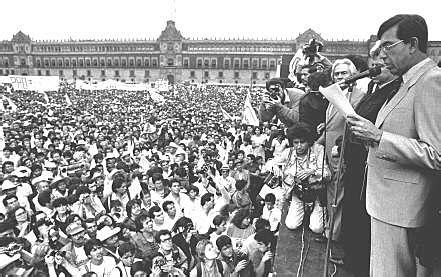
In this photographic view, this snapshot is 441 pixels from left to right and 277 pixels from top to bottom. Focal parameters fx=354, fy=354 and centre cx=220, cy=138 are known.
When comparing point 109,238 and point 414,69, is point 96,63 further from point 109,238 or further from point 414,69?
point 414,69

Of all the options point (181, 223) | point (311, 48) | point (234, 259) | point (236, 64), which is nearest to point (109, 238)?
point (181, 223)

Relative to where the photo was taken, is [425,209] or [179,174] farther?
[179,174]

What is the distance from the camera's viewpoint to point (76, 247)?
470cm

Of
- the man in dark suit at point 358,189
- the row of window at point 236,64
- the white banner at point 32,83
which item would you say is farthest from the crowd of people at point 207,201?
the row of window at point 236,64

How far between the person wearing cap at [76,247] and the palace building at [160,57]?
6478 centimetres

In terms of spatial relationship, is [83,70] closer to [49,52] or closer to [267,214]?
[49,52]

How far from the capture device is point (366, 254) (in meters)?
2.61

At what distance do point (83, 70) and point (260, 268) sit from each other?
78184 mm

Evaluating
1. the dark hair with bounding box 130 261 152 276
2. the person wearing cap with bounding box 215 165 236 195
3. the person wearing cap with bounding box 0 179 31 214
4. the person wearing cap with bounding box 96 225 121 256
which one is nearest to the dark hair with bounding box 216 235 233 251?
the dark hair with bounding box 130 261 152 276

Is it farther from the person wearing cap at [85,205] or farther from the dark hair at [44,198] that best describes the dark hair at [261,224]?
the dark hair at [44,198]

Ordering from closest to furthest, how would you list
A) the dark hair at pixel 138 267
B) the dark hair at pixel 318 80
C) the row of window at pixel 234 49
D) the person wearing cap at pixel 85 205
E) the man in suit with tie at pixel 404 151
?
1. the man in suit with tie at pixel 404 151
2. the dark hair at pixel 318 80
3. the dark hair at pixel 138 267
4. the person wearing cap at pixel 85 205
5. the row of window at pixel 234 49

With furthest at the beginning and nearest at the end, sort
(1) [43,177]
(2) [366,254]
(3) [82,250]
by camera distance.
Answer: (1) [43,177] → (3) [82,250] → (2) [366,254]

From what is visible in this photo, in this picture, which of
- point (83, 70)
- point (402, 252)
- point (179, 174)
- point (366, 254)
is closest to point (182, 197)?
point (179, 174)

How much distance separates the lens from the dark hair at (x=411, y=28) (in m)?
1.78
